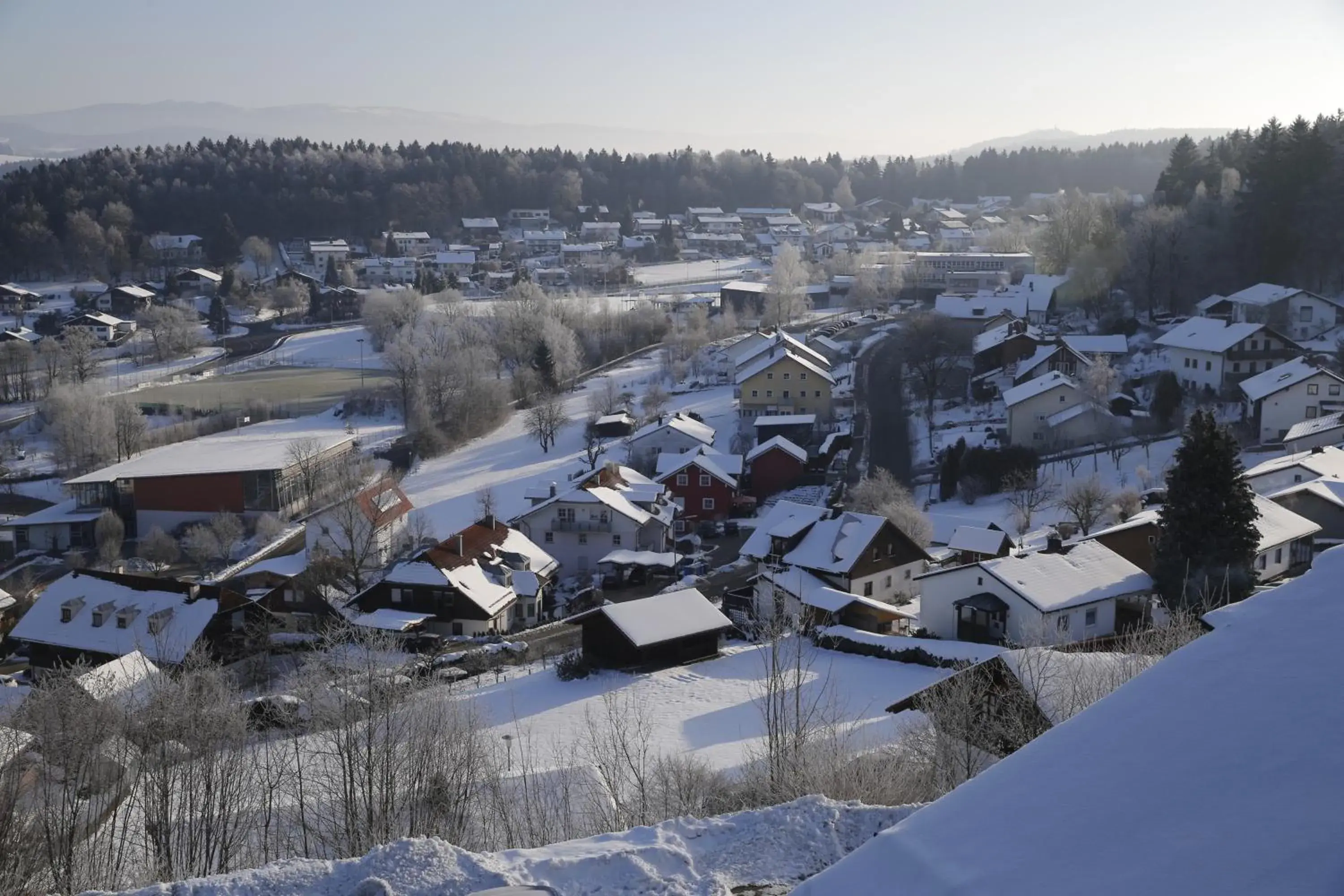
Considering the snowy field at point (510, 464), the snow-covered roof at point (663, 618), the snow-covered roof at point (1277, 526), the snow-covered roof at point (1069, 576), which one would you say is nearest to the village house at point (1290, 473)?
the snow-covered roof at point (1277, 526)

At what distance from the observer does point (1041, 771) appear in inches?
84.9

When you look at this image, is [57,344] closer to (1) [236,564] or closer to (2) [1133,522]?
(1) [236,564]

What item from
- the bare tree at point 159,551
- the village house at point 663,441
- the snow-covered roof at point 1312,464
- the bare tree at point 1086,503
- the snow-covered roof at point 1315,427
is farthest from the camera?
the village house at point 663,441

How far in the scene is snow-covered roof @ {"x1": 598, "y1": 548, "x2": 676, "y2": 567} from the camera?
50.3 feet

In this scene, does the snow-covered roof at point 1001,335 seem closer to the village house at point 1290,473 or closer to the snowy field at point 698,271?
the village house at point 1290,473

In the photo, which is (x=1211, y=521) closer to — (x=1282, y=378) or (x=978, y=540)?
(x=978, y=540)

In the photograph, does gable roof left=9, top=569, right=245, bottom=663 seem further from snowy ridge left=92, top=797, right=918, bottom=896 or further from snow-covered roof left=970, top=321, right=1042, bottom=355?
snow-covered roof left=970, top=321, right=1042, bottom=355

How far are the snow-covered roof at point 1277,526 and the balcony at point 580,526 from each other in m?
8.09

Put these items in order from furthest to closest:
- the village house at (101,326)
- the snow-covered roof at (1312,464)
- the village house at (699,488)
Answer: the village house at (101,326) → the village house at (699,488) → the snow-covered roof at (1312,464)

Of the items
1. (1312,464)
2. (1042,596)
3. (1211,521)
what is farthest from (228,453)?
(1312,464)

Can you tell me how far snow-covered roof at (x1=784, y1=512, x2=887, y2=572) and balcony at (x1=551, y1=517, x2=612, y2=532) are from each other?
3174 millimetres

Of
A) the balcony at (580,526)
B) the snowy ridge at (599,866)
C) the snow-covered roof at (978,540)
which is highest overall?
the snowy ridge at (599,866)

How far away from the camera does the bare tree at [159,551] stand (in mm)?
17047

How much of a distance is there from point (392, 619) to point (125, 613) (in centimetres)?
266
